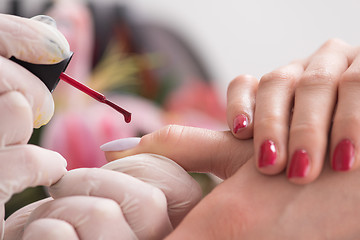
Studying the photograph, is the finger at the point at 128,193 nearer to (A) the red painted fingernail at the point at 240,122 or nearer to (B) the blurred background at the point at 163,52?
(A) the red painted fingernail at the point at 240,122

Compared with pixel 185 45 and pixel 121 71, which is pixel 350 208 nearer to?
pixel 121 71

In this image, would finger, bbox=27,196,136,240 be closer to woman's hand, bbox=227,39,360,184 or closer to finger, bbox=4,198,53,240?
finger, bbox=4,198,53,240

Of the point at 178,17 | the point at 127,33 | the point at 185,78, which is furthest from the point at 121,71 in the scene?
the point at 178,17

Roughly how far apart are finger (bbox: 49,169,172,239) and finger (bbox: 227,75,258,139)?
6.6 inches

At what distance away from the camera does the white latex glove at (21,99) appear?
474 mm

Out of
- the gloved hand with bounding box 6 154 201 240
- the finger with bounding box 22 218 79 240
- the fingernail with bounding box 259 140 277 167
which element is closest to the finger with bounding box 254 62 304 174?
the fingernail with bounding box 259 140 277 167

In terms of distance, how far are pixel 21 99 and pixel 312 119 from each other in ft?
1.12

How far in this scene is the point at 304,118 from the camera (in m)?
0.55

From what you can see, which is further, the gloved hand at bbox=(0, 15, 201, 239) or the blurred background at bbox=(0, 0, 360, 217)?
the blurred background at bbox=(0, 0, 360, 217)

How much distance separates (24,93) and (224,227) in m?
0.27

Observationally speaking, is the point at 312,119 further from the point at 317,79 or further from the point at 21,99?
the point at 21,99

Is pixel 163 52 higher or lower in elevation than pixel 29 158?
lower

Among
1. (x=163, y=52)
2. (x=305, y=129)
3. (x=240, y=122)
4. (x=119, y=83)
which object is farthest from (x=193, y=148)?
(x=163, y=52)

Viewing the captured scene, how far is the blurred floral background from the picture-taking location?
1.59 meters
